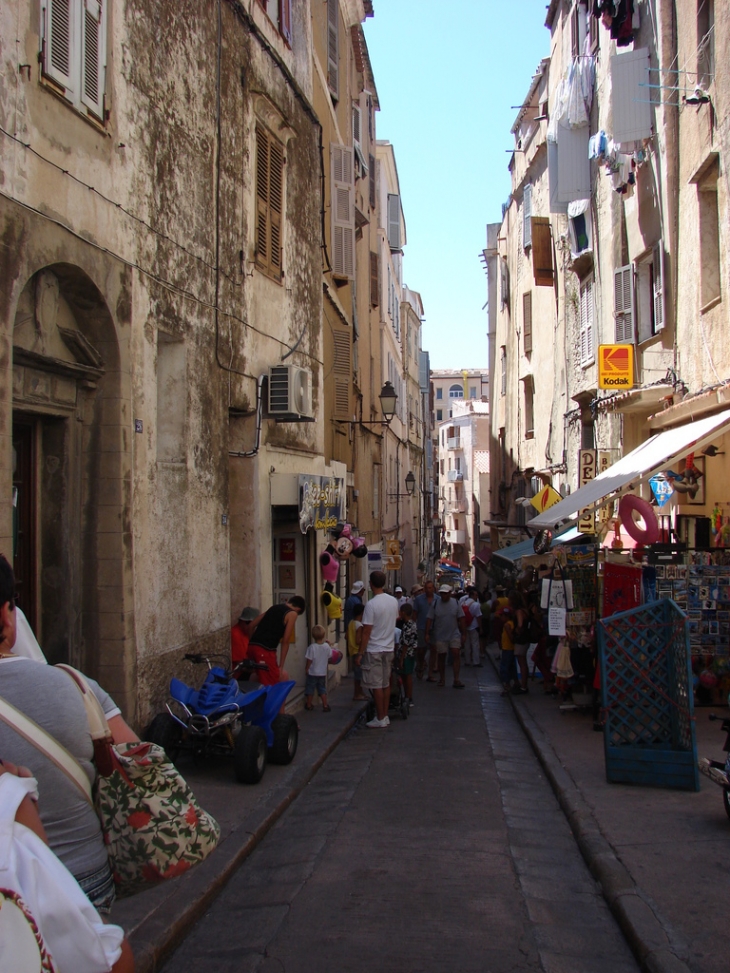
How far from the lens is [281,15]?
14.3 m

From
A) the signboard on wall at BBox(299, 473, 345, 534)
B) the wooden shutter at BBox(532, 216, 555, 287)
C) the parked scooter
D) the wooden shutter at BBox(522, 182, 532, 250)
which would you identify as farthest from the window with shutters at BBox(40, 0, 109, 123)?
the wooden shutter at BBox(522, 182, 532, 250)

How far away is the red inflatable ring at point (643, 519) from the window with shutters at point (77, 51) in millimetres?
8081

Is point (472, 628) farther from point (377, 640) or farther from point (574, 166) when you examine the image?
point (377, 640)

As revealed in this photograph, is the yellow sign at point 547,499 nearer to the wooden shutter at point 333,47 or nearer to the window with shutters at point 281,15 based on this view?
the wooden shutter at point 333,47

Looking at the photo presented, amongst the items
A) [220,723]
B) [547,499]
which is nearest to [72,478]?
[220,723]

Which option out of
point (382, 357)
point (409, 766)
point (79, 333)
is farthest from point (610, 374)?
point (382, 357)

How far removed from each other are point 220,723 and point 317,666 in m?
5.10

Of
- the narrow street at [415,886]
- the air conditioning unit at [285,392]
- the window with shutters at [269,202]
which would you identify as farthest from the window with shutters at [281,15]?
the narrow street at [415,886]

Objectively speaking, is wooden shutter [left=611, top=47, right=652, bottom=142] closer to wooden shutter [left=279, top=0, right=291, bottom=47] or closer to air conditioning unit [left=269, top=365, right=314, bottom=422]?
wooden shutter [left=279, top=0, right=291, bottom=47]

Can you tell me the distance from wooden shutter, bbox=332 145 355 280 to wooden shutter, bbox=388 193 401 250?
60.5 ft

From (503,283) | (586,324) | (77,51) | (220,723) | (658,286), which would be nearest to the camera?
(77,51)

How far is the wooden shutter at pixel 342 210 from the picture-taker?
18359mm

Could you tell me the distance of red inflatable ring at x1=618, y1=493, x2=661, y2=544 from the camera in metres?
12.4

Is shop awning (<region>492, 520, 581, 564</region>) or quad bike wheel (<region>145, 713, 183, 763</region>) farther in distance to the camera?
shop awning (<region>492, 520, 581, 564</region>)
